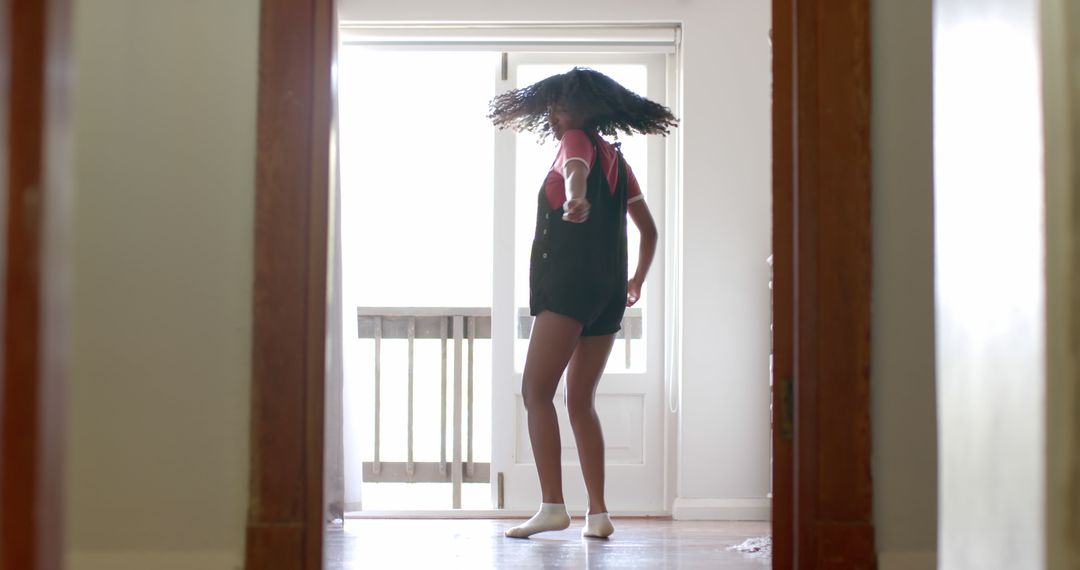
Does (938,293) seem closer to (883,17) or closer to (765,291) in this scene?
(883,17)

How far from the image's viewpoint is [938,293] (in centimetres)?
89

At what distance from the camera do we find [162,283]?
1.86 metres

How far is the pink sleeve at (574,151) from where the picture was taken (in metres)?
3.29

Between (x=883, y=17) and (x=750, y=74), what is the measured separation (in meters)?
2.30

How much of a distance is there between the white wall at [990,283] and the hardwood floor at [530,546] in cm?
208

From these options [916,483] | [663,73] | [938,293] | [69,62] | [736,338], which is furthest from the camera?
[663,73]

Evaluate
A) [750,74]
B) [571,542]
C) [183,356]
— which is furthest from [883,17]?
[750,74]

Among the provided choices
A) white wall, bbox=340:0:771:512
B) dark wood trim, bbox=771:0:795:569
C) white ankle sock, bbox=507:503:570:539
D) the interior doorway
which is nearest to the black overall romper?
white ankle sock, bbox=507:503:570:539

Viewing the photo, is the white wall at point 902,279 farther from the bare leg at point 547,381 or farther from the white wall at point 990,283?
the bare leg at point 547,381

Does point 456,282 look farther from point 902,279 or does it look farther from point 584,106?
point 902,279

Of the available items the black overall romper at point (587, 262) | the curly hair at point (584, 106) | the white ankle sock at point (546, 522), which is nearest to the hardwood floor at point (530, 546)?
the white ankle sock at point (546, 522)

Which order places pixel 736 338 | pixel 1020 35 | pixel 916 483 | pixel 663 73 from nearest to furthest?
pixel 1020 35, pixel 916 483, pixel 736 338, pixel 663 73

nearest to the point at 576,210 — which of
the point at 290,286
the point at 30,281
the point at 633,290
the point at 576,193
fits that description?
the point at 576,193

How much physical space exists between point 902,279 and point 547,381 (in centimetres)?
159
